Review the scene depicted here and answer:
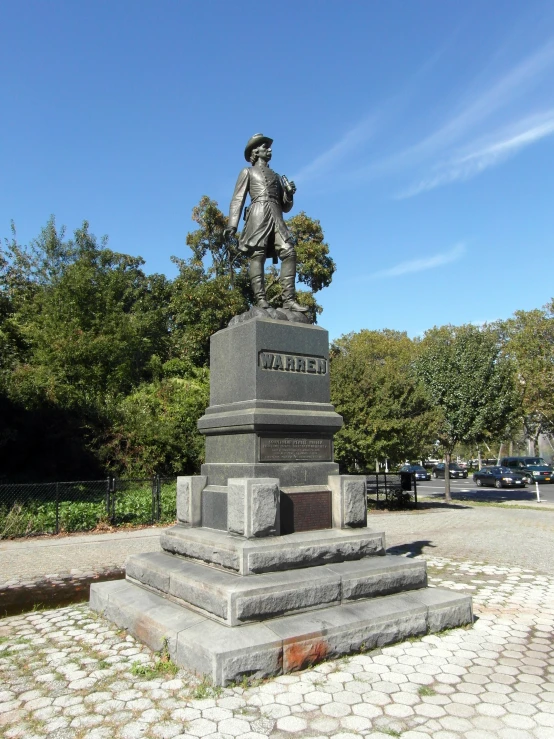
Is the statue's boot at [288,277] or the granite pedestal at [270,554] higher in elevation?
the statue's boot at [288,277]

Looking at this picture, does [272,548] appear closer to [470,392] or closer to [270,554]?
[270,554]

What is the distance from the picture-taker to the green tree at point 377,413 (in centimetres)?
1773

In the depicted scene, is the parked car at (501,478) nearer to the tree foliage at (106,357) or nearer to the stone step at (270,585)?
the tree foliage at (106,357)

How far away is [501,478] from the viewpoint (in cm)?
3438

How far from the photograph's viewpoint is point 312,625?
4.59m

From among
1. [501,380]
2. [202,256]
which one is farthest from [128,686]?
[202,256]

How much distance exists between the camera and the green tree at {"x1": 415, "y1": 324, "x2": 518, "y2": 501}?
21.2 m

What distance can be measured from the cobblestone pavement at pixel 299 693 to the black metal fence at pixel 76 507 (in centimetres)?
823

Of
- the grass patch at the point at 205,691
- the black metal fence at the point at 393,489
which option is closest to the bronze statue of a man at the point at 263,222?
the grass patch at the point at 205,691

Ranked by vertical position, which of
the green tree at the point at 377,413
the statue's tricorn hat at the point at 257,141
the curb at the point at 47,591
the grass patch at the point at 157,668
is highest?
the statue's tricorn hat at the point at 257,141

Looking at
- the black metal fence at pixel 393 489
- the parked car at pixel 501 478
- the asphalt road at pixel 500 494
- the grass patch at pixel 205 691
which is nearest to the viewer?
the grass patch at pixel 205 691

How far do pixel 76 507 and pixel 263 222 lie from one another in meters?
9.80

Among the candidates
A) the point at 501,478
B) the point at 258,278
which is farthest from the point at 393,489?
the point at 501,478

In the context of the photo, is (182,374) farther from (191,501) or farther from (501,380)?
(191,501)
